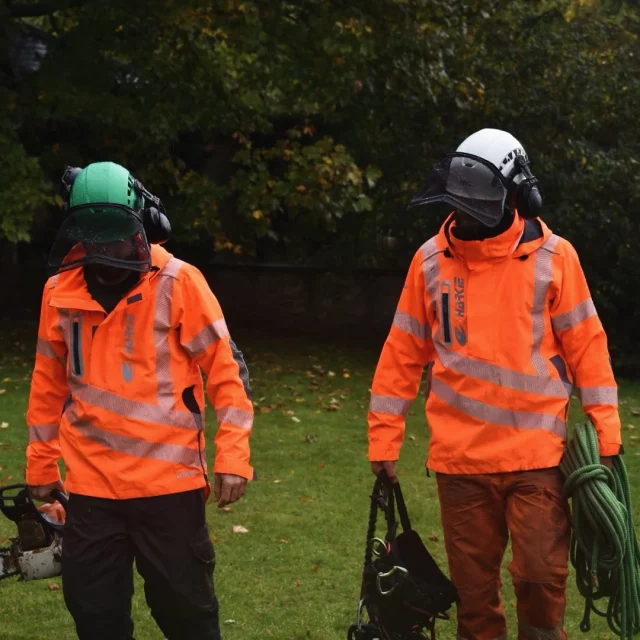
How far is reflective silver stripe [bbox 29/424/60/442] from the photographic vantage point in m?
3.99

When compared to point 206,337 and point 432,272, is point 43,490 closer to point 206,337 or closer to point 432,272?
point 206,337

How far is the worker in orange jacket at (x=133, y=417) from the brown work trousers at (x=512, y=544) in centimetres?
85

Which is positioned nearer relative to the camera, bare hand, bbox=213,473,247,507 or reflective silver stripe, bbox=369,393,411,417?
bare hand, bbox=213,473,247,507

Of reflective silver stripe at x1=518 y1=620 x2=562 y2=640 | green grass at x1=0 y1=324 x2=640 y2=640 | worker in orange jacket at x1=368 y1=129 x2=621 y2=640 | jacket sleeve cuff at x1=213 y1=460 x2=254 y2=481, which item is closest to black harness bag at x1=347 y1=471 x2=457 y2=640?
worker in orange jacket at x1=368 y1=129 x2=621 y2=640

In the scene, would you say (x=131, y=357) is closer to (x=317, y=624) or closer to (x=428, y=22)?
(x=317, y=624)

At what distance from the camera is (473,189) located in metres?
3.92

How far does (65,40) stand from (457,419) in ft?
37.7

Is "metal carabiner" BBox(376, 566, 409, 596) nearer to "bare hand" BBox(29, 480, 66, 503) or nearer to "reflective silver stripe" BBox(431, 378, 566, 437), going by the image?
"reflective silver stripe" BBox(431, 378, 566, 437)

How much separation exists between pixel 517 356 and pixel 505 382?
4.0 inches

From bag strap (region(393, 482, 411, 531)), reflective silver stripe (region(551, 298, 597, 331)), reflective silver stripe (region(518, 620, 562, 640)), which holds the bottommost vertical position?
reflective silver stripe (region(518, 620, 562, 640))

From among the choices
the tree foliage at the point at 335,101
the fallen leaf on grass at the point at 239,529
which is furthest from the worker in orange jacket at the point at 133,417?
the tree foliage at the point at 335,101

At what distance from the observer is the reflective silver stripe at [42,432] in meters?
3.99

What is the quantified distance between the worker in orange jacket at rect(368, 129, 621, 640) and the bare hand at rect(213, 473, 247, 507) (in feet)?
2.57

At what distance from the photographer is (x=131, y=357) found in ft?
12.1
